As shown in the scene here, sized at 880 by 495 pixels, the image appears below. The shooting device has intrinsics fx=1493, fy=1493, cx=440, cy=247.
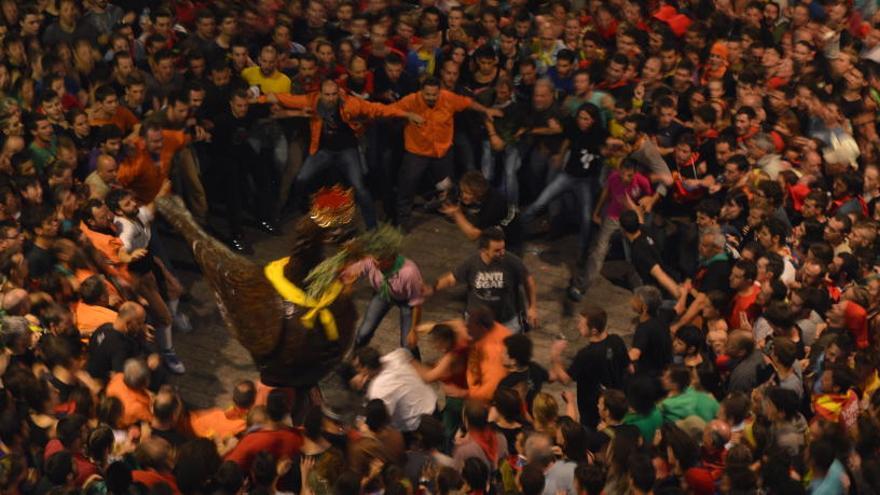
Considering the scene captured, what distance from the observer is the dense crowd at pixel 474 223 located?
395 inches

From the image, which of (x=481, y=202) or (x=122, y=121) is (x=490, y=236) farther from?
(x=122, y=121)

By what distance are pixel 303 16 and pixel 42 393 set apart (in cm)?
716

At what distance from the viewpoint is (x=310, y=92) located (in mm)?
15000

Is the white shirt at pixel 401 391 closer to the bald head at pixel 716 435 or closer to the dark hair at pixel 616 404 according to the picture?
the dark hair at pixel 616 404

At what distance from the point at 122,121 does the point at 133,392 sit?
445 centimetres

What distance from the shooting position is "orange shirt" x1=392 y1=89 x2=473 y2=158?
14891 mm

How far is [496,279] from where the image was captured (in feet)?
40.7

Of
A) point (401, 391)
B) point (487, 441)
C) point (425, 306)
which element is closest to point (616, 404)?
point (487, 441)

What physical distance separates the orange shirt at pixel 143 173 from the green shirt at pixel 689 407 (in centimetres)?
565

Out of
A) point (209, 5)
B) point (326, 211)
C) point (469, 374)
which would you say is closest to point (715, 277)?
point (469, 374)

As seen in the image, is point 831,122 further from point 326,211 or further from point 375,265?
point 326,211

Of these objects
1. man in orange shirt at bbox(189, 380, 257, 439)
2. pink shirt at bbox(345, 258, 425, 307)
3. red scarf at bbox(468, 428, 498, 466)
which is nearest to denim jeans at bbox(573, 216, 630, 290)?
pink shirt at bbox(345, 258, 425, 307)

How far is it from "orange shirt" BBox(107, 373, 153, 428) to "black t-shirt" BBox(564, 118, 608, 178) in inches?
211

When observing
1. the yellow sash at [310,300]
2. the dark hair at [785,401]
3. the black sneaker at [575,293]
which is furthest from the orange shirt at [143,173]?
the dark hair at [785,401]
